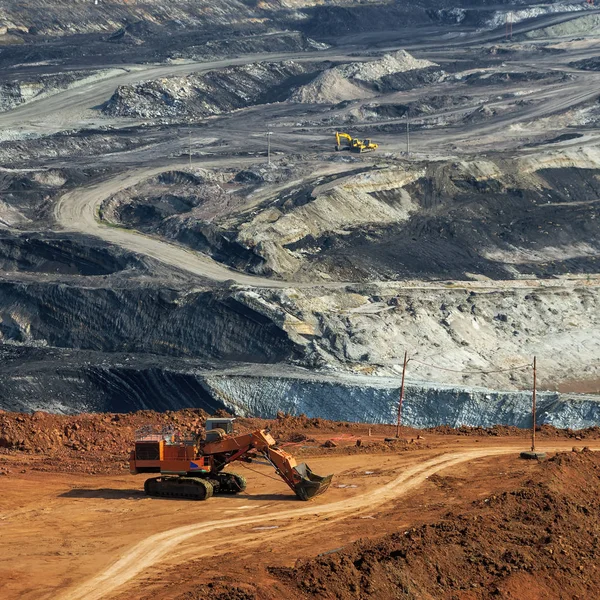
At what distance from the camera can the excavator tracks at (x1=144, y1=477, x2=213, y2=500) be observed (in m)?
25.1

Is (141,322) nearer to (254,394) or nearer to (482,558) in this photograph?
(254,394)

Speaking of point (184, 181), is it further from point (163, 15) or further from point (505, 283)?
point (163, 15)

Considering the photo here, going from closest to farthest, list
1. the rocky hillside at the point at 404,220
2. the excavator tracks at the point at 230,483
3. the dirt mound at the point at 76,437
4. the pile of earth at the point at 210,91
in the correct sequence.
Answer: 1. the excavator tracks at the point at 230,483
2. the dirt mound at the point at 76,437
3. the rocky hillside at the point at 404,220
4. the pile of earth at the point at 210,91

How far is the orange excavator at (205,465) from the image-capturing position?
24875 mm

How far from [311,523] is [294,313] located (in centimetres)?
2346

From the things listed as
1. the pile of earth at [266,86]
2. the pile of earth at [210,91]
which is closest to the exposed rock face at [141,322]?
the pile of earth at [210,91]

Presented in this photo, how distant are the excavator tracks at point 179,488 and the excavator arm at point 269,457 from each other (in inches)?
27.1

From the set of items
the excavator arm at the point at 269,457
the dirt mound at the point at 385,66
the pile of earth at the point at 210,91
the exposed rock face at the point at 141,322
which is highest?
the dirt mound at the point at 385,66

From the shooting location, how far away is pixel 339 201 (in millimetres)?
60719

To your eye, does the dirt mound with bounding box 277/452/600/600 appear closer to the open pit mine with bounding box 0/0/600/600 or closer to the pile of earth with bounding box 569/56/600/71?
the open pit mine with bounding box 0/0/600/600

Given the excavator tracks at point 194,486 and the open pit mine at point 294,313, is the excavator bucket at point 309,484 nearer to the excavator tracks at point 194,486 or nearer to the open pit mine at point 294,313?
the open pit mine at point 294,313

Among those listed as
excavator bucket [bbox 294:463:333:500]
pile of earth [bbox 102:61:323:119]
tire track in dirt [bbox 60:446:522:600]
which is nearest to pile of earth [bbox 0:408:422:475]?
tire track in dirt [bbox 60:446:522:600]

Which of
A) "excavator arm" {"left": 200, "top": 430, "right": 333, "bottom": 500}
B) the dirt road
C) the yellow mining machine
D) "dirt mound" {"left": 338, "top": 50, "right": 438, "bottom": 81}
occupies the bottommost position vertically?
the dirt road

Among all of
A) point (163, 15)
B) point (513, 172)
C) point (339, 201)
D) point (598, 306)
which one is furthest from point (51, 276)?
point (163, 15)
